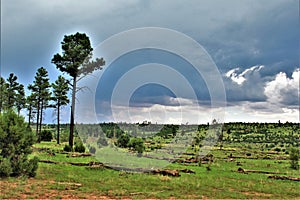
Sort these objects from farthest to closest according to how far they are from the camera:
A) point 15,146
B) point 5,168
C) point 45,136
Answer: point 45,136
point 15,146
point 5,168

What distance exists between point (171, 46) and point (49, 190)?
15.9 m

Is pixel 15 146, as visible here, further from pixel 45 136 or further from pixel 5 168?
pixel 45 136

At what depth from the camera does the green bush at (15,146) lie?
16422mm

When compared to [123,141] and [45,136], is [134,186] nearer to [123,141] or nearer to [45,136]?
[123,141]

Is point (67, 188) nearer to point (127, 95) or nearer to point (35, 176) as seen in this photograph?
point (35, 176)

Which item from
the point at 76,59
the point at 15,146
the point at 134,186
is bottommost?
the point at 134,186

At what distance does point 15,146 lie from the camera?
1662 centimetres

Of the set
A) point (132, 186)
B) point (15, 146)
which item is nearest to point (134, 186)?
point (132, 186)

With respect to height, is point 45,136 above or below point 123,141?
below

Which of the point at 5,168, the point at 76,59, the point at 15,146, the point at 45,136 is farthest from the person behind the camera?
the point at 45,136

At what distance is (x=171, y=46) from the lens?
26.1m

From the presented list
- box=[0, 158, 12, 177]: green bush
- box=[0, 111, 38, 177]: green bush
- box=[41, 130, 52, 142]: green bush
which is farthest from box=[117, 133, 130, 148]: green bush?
box=[0, 158, 12, 177]: green bush

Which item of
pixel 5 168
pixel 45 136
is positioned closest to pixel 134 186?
pixel 5 168

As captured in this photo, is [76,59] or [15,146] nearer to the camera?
[15,146]
